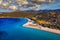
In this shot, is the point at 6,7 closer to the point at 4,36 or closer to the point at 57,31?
the point at 4,36

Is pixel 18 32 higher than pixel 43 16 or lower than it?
lower

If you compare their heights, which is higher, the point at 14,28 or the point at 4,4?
the point at 4,4

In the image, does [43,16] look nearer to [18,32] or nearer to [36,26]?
[36,26]

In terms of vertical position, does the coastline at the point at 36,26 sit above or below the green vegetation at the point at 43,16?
below

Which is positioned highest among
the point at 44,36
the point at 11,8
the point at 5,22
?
the point at 11,8

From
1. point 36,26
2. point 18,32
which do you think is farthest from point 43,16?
point 18,32

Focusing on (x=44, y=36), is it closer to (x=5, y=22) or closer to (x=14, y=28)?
(x=14, y=28)

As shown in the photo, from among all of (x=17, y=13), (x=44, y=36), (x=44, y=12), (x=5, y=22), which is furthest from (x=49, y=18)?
(x=5, y=22)
